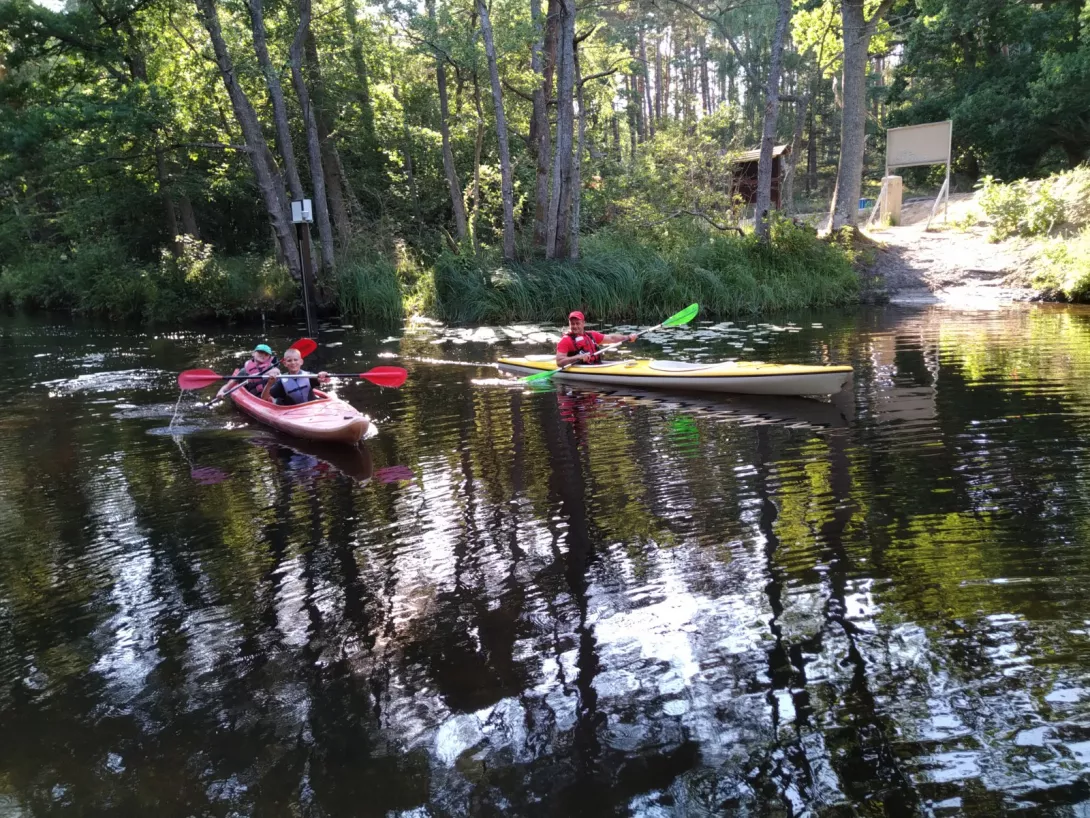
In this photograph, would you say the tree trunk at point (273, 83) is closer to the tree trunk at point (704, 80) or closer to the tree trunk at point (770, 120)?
the tree trunk at point (770, 120)

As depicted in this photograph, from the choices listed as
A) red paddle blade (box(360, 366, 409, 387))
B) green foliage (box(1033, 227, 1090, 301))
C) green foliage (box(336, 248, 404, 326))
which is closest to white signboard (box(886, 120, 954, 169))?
green foliage (box(1033, 227, 1090, 301))

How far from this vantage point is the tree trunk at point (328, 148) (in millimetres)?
18547

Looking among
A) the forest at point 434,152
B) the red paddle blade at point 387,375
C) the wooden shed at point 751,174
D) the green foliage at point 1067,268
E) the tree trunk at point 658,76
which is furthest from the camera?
the tree trunk at point 658,76

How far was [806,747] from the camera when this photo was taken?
9.38 ft

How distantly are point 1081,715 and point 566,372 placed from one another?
713cm

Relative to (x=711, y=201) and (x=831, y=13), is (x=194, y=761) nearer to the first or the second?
(x=711, y=201)

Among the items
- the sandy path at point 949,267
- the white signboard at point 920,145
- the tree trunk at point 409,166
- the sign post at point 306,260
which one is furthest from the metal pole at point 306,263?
the white signboard at point 920,145

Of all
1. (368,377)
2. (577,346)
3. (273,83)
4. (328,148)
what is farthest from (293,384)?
(328,148)

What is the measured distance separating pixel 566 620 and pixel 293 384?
536cm

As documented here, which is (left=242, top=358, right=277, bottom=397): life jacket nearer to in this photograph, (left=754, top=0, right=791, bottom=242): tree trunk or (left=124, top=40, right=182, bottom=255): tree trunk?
(left=754, top=0, right=791, bottom=242): tree trunk

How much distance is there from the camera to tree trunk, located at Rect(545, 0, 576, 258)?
47.0 feet

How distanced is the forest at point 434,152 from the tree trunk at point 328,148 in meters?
0.07

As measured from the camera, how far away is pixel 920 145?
18938 mm

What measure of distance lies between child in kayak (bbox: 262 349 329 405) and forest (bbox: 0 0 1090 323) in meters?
7.81
